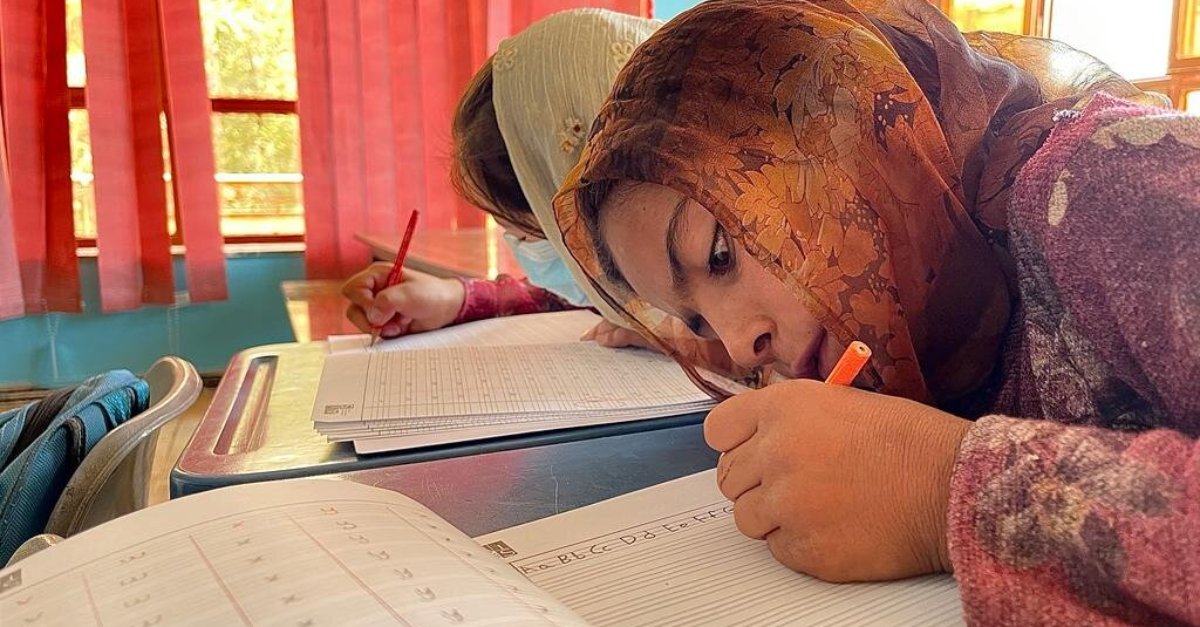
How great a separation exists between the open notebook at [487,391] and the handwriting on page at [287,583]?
269 mm

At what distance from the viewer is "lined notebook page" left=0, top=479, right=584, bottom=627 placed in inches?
11.4

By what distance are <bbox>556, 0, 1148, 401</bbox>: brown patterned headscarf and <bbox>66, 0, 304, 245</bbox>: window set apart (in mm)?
2042

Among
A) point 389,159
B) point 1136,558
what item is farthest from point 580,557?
point 389,159

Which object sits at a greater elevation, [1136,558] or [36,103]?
[36,103]

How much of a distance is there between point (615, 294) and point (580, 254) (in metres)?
0.05

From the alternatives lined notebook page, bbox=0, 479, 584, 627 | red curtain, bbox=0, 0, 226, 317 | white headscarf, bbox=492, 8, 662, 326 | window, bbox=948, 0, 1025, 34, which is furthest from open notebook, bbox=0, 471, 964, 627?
red curtain, bbox=0, 0, 226, 317

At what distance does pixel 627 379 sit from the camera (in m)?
0.80

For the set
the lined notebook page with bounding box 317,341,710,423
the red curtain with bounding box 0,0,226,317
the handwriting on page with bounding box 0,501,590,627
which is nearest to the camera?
the handwriting on page with bounding box 0,501,590,627

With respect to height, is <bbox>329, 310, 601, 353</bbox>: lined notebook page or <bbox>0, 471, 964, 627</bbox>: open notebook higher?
<bbox>0, 471, 964, 627</bbox>: open notebook

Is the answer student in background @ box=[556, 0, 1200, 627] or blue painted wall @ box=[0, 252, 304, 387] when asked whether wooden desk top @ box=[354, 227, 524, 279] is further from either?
student in background @ box=[556, 0, 1200, 627]

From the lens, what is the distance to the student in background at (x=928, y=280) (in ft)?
1.07

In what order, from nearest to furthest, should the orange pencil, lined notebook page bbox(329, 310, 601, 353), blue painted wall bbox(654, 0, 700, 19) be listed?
1. the orange pencil
2. lined notebook page bbox(329, 310, 601, 353)
3. blue painted wall bbox(654, 0, 700, 19)

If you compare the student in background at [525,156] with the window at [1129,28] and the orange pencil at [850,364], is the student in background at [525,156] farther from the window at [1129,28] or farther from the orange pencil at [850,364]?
the window at [1129,28]

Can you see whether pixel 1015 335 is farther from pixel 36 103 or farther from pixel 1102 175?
pixel 36 103
